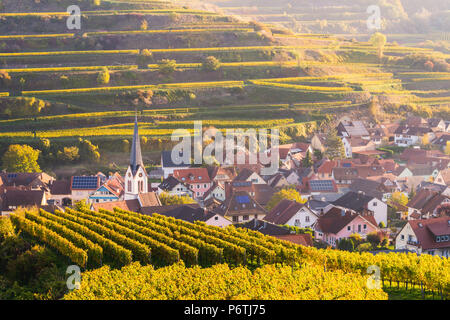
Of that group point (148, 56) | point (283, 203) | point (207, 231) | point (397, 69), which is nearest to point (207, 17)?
point (148, 56)

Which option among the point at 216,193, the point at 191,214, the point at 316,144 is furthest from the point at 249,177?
the point at 316,144

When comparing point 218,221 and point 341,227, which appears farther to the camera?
point 218,221

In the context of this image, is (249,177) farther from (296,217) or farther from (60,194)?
(60,194)

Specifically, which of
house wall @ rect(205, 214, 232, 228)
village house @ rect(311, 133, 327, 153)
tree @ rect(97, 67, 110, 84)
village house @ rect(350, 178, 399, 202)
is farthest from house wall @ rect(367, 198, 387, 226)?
tree @ rect(97, 67, 110, 84)

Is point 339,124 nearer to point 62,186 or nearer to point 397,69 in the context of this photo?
point 397,69

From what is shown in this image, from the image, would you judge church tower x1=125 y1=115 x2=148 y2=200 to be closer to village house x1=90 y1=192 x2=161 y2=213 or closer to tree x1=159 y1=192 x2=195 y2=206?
village house x1=90 y1=192 x2=161 y2=213

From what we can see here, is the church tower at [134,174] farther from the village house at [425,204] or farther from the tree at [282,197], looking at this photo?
the village house at [425,204]
